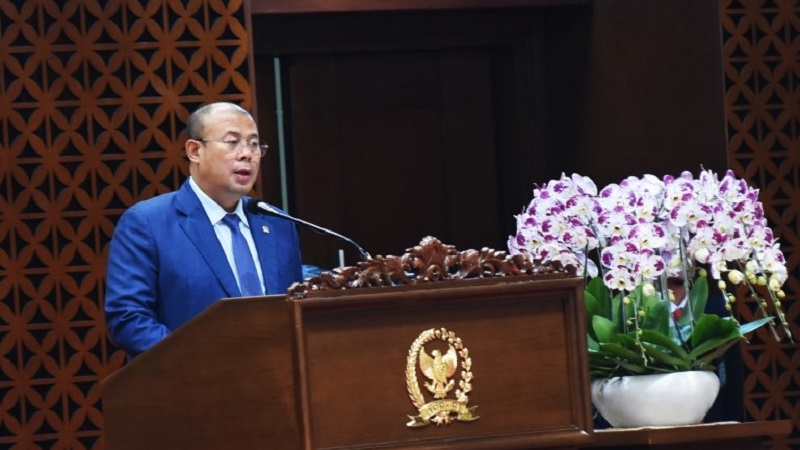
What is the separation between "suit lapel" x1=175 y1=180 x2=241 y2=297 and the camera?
355cm

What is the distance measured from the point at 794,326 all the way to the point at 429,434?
3.35 meters

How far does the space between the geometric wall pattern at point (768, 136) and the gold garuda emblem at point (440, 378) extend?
3.21m

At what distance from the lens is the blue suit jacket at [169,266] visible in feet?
11.3

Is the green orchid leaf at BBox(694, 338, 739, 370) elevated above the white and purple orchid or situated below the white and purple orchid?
below

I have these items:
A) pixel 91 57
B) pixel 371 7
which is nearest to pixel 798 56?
pixel 371 7

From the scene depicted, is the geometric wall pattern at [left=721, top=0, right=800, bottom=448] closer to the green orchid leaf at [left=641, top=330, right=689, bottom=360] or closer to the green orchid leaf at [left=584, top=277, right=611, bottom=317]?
the green orchid leaf at [left=584, top=277, right=611, bottom=317]

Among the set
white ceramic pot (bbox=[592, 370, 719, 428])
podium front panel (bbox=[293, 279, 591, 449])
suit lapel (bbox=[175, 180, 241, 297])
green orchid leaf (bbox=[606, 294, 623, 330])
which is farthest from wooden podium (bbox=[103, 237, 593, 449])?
suit lapel (bbox=[175, 180, 241, 297])

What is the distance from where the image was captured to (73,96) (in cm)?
527

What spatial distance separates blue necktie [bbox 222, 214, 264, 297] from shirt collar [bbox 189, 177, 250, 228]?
0.05 feet

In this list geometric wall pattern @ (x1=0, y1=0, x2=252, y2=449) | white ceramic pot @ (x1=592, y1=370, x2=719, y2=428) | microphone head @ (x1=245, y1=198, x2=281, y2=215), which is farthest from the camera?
geometric wall pattern @ (x1=0, y1=0, x2=252, y2=449)

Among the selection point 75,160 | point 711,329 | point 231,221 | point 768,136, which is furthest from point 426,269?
point 768,136

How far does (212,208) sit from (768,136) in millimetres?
2673

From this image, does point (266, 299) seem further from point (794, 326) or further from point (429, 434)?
point (794, 326)

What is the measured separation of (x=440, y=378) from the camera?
257cm
